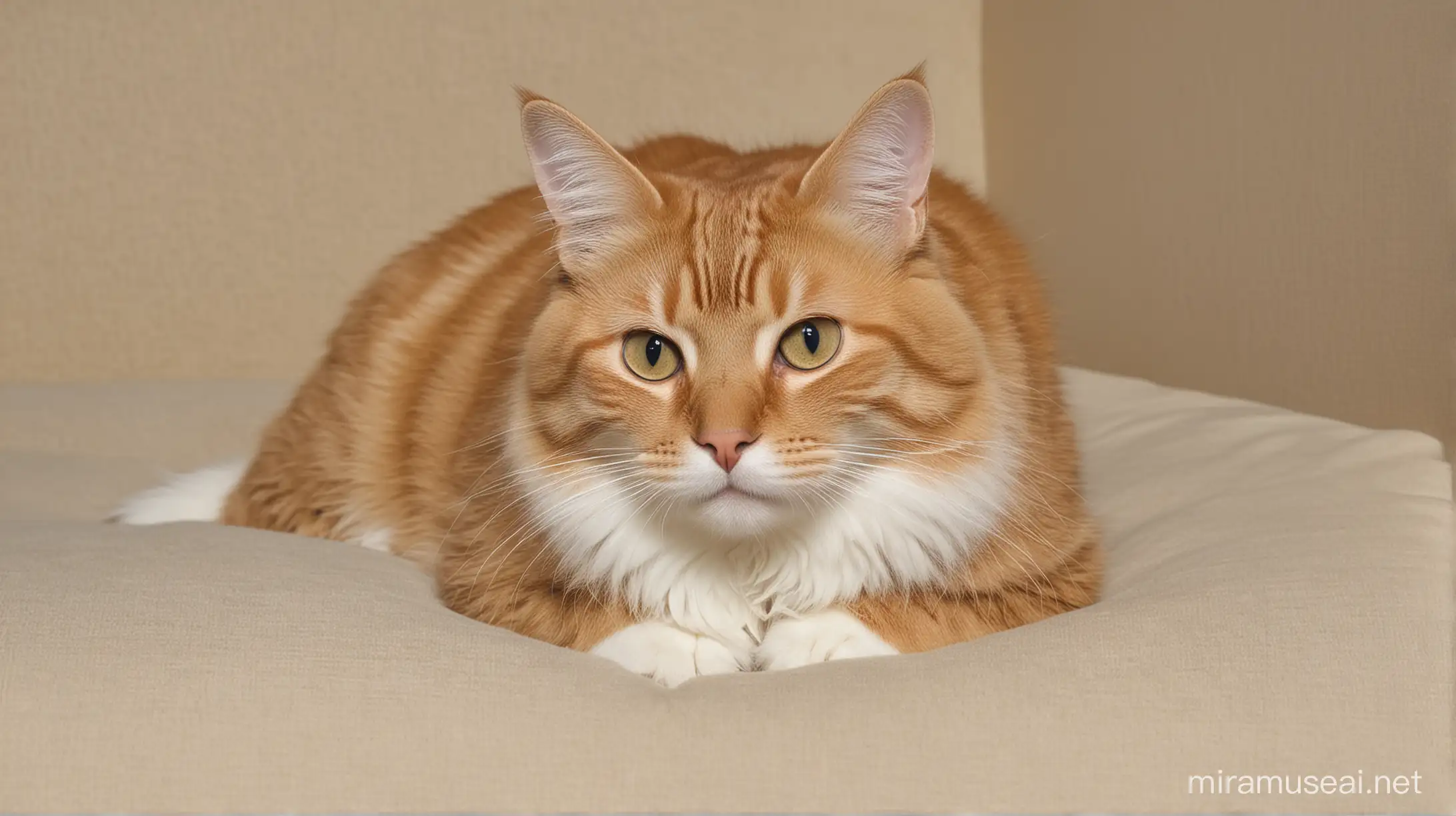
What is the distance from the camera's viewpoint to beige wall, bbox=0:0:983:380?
11.6 feet

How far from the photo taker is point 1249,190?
8.73ft

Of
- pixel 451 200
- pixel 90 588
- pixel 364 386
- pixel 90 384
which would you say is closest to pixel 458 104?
pixel 451 200

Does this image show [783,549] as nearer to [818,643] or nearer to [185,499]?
[818,643]

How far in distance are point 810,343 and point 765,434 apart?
15 cm

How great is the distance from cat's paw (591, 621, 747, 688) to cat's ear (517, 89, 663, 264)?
1.58 ft

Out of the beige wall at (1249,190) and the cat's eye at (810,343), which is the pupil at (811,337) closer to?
the cat's eye at (810,343)

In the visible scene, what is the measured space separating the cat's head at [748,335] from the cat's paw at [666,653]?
137 mm

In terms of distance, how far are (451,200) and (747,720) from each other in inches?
102

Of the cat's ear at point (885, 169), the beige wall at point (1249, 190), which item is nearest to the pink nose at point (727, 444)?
the cat's ear at point (885, 169)

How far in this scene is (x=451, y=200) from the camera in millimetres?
3680

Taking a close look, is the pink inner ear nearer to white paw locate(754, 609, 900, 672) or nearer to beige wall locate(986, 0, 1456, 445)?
white paw locate(754, 609, 900, 672)

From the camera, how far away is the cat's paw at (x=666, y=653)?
1.59m

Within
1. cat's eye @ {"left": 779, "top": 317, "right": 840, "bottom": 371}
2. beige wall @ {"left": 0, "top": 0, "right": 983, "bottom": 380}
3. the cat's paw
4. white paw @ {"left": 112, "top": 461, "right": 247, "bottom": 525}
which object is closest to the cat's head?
cat's eye @ {"left": 779, "top": 317, "right": 840, "bottom": 371}

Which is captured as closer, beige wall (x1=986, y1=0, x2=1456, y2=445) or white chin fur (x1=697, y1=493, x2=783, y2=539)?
white chin fur (x1=697, y1=493, x2=783, y2=539)
